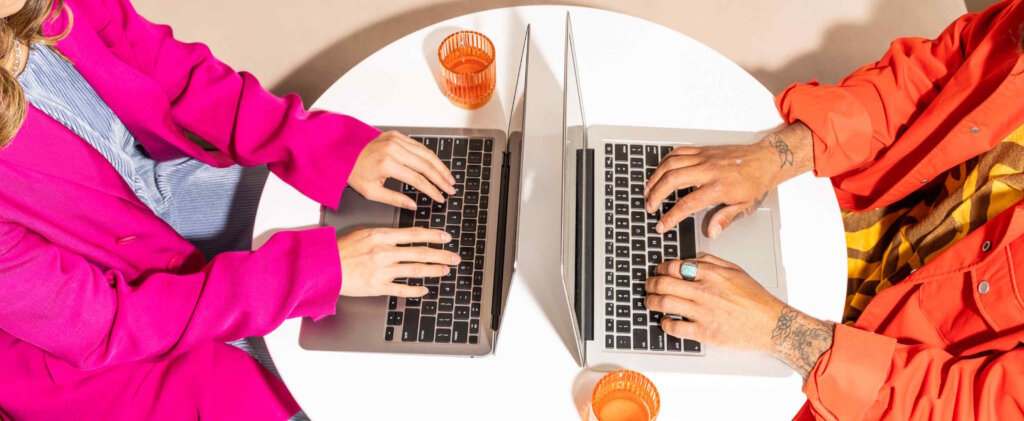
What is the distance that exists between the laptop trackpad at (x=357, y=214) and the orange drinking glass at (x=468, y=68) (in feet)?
0.82

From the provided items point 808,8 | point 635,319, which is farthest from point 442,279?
point 808,8

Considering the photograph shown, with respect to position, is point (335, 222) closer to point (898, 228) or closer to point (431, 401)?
point (431, 401)

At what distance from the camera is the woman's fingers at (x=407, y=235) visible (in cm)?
121

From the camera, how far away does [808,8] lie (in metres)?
2.38

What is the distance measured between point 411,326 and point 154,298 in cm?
39

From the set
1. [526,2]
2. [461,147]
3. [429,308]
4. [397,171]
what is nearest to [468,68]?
[461,147]

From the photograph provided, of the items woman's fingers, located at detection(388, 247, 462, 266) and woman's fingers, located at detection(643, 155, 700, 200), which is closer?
woman's fingers, located at detection(388, 247, 462, 266)

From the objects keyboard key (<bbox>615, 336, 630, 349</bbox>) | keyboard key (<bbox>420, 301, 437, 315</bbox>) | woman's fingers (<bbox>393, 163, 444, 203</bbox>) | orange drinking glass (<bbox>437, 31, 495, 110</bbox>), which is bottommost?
keyboard key (<bbox>615, 336, 630, 349</bbox>)

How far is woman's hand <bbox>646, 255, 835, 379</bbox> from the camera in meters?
1.17

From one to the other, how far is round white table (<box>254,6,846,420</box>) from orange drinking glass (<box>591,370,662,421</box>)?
48mm

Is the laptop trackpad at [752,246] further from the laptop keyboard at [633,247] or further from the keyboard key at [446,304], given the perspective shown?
the keyboard key at [446,304]

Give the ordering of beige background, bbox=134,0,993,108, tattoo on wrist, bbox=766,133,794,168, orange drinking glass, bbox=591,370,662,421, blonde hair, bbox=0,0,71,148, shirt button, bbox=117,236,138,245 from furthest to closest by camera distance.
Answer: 1. beige background, bbox=134,0,993,108
2. tattoo on wrist, bbox=766,133,794,168
3. shirt button, bbox=117,236,138,245
4. orange drinking glass, bbox=591,370,662,421
5. blonde hair, bbox=0,0,71,148

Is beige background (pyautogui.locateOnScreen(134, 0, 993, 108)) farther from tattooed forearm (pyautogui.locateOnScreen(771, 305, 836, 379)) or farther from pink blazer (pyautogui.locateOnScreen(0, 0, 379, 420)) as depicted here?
tattooed forearm (pyautogui.locateOnScreen(771, 305, 836, 379))

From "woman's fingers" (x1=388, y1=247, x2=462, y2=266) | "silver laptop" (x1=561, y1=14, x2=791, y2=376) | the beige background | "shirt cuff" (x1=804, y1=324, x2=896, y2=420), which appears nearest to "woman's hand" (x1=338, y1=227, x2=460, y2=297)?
"woman's fingers" (x1=388, y1=247, x2=462, y2=266)
